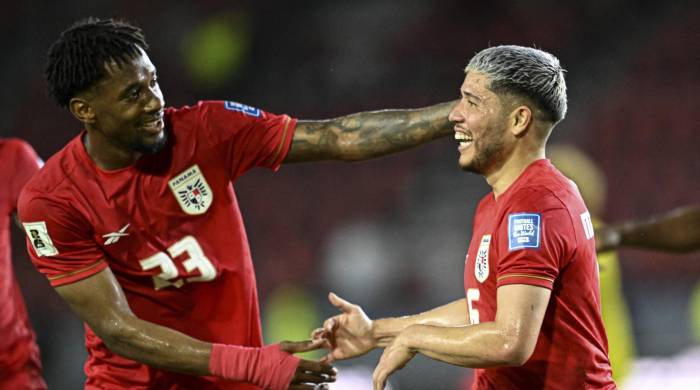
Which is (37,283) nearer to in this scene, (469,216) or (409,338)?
(469,216)

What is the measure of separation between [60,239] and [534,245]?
5.97ft

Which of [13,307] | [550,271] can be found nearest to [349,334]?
[550,271]

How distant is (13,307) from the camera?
4406 millimetres

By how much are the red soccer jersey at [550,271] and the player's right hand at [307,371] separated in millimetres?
605

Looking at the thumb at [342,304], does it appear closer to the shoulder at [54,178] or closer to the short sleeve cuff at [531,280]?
the short sleeve cuff at [531,280]

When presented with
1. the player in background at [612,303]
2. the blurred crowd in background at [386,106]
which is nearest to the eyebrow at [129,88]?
the player in background at [612,303]

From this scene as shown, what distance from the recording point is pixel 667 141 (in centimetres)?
1053

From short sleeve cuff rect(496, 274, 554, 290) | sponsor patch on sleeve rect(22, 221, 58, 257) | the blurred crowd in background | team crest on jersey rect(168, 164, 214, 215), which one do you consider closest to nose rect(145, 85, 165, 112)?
team crest on jersey rect(168, 164, 214, 215)

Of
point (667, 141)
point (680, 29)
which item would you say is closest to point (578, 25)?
point (680, 29)

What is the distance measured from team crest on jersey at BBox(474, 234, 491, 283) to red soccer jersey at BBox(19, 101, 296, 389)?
1.00m

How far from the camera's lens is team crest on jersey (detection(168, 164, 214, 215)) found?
379cm

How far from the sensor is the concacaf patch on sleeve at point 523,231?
2.94 metres

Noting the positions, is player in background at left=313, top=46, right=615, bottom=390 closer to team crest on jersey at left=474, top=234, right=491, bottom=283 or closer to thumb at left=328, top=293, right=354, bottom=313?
team crest on jersey at left=474, top=234, right=491, bottom=283

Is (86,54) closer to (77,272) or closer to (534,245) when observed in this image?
(77,272)
